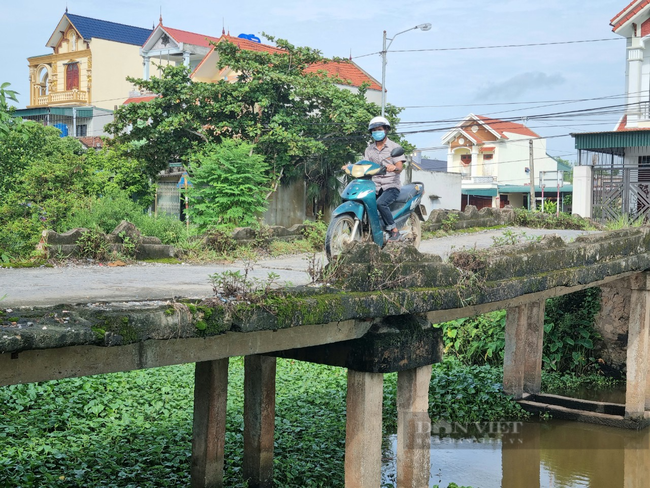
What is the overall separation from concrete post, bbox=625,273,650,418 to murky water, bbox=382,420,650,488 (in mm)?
485

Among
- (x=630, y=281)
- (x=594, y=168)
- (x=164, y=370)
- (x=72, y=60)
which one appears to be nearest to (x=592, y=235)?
(x=630, y=281)

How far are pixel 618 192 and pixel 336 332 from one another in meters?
16.3

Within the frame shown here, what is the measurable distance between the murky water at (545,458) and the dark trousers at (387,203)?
3.72 m

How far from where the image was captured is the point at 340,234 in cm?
748

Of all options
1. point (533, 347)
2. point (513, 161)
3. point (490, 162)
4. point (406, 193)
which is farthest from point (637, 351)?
point (513, 161)

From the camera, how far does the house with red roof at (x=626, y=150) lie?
2038 centimetres

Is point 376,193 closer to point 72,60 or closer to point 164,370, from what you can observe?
point 164,370

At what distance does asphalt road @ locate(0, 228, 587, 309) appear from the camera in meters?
5.78

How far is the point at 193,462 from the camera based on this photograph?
8227mm

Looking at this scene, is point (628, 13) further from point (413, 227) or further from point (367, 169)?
point (367, 169)

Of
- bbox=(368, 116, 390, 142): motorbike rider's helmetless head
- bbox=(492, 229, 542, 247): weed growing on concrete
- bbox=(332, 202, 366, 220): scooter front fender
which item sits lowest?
bbox=(492, 229, 542, 247): weed growing on concrete

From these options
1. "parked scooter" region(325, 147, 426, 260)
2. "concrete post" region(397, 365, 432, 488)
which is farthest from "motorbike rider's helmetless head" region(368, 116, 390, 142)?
"concrete post" region(397, 365, 432, 488)

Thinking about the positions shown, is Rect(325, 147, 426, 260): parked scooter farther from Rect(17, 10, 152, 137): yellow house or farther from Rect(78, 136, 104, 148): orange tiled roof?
Rect(17, 10, 152, 137): yellow house

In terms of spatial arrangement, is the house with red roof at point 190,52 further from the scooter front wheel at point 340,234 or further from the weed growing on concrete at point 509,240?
the scooter front wheel at point 340,234
